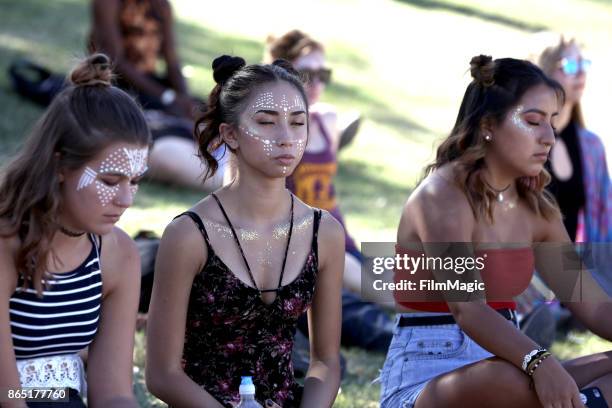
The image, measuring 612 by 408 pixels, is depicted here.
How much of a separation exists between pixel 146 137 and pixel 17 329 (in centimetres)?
65

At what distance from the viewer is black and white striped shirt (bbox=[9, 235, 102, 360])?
10.1ft

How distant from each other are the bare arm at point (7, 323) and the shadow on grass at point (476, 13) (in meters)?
11.9

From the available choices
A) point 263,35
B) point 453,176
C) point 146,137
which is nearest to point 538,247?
point 453,176

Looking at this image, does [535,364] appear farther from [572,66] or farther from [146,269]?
[572,66]

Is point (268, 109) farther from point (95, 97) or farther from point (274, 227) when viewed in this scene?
point (95, 97)

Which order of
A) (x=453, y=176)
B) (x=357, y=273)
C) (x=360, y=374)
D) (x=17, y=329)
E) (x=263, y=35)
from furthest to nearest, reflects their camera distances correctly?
(x=263, y=35) → (x=357, y=273) → (x=360, y=374) → (x=453, y=176) → (x=17, y=329)

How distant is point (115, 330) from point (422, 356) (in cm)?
113

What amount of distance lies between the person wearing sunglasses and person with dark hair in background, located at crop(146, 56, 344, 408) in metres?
2.52

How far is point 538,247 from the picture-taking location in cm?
409

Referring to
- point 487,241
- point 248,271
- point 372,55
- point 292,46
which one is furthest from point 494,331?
point 372,55

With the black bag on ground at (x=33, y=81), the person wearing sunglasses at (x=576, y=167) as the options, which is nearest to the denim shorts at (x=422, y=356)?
the person wearing sunglasses at (x=576, y=167)

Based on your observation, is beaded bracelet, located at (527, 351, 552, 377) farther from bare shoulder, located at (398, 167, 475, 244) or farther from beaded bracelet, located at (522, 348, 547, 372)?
bare shoulder, located at (398, 167, 475, 244)

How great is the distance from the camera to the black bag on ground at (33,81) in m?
8.38

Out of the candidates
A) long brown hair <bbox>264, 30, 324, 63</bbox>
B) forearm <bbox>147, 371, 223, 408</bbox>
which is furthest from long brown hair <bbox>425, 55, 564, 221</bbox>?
long brown hair <bbox>264, 30, 324, 63</bbox>
